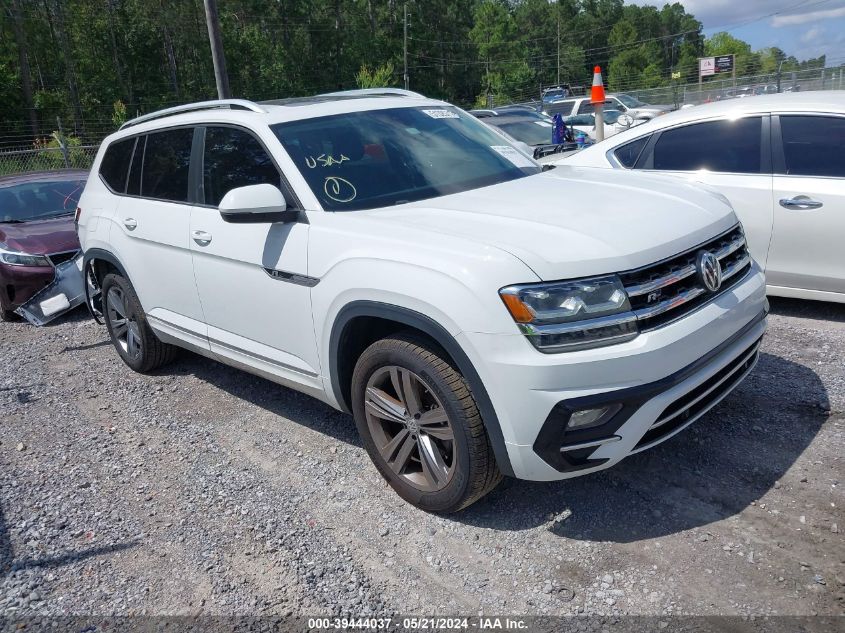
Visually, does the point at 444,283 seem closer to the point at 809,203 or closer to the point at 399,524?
the point at 399,524

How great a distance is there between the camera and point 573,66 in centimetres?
9688

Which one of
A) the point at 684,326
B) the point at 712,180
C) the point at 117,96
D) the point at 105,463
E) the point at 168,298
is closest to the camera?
the point at 684,326

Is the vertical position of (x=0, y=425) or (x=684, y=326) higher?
(x=684, y=326)

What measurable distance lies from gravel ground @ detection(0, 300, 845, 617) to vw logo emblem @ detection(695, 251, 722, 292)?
3.13 feet

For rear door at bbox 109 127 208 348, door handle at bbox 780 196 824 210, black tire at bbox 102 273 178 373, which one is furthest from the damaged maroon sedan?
door handle at bbox 780 196 824 210

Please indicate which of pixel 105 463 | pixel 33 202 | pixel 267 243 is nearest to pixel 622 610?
pixel 267 243

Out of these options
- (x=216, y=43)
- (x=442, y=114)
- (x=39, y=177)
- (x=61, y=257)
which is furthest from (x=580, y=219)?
(x=216, y=43)

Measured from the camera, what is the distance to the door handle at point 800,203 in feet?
16.2

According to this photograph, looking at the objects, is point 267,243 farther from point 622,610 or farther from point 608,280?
point 622,610

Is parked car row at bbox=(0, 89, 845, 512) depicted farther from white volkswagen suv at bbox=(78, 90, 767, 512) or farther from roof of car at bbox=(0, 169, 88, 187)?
roof of car at bbox=(0, 169, 88, 187)

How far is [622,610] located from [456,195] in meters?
2.06

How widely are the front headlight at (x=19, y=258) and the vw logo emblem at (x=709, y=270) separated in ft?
22.6

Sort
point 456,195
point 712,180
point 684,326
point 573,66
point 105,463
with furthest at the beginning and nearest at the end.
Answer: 1. point 573,66
2. point 712,180
3. point 105,463
4. point 456,195
5. point 684,326

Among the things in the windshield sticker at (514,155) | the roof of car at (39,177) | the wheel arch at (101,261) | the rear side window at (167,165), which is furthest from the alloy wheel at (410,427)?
the roof of car at (39,177)
